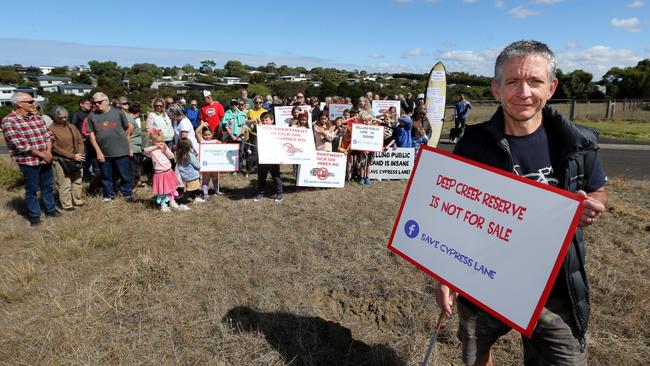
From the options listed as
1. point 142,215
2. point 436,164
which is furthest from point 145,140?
point 436,164

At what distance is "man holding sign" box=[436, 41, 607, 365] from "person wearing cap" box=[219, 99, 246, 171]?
24.6 ft

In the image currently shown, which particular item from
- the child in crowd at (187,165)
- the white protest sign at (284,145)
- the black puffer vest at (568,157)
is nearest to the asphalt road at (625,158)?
the white protest sign at (284,145)

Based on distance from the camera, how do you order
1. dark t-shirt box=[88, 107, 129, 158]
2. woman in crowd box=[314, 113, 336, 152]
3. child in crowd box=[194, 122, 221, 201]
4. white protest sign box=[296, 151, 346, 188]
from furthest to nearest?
woman in crowd box=[314, 113, 336, 152], white protest sign box=[296, 151, 346, 188], child in crowd box=[194, 122, 221, 201], dark t-shirt box=[88, 107, 129, 158]

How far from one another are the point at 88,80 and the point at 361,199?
125 metres

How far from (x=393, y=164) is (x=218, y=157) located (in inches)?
166

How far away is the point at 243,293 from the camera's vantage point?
12.5 ft

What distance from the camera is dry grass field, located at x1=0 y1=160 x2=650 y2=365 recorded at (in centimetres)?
300

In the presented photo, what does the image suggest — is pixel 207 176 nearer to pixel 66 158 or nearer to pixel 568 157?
pixel 66 158

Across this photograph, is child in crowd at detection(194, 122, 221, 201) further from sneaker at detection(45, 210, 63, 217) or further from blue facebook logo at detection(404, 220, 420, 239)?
blue facebook logo at detection(404, 220, 420, 239)

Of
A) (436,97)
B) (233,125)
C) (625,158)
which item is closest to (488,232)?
(233,125)

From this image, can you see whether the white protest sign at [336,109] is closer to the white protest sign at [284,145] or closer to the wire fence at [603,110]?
the white protest sign at [284,145]

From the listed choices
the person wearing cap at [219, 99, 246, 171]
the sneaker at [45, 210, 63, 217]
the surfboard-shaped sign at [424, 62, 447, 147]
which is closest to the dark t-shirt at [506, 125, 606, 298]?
the sneaker at [45, 210, 63, 217]

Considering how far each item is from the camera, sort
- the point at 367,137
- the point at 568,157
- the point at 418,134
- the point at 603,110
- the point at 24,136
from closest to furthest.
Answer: the point at 568,157, the point at 24,136, the point at 367,137, the point at 418,134, the point at 603,110

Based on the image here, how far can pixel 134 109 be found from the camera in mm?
8500
